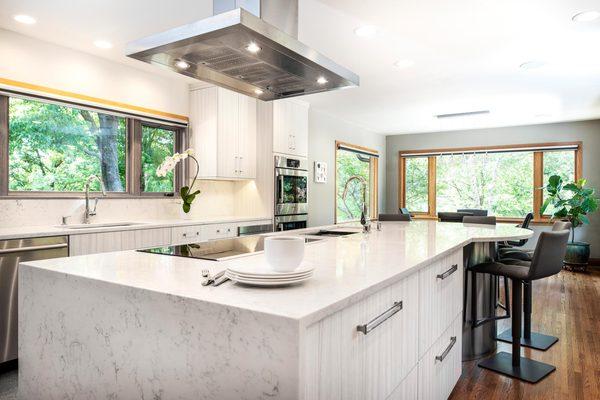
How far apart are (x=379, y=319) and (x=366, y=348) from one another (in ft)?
0.34

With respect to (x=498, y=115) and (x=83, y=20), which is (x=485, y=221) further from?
(x=83, y=20)

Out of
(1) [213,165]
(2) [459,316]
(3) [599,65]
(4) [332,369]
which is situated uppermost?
(3) [599,65]

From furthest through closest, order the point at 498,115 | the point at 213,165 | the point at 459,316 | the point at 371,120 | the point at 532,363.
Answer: the point at 371,120
the point at 498,115
the point at 213,165
the point at 532,363
the point at 459,316

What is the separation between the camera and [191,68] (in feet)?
6.44

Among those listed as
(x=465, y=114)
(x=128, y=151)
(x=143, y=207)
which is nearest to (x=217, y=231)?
(x=143, y=207)

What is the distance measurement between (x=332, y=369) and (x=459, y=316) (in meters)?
1.60

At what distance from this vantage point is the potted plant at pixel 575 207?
6.07 meters

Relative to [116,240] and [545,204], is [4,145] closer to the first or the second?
[116,240]

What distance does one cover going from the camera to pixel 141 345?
1.06m

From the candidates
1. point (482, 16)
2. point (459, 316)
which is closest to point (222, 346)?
point (459, 316)

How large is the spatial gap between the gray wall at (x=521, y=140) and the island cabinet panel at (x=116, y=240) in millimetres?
6023

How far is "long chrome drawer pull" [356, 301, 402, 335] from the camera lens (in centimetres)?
108

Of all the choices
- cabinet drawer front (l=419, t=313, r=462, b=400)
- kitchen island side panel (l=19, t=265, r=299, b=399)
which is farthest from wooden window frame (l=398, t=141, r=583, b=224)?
kitchen island side panel (l=19, t=265, r=299, b=399)

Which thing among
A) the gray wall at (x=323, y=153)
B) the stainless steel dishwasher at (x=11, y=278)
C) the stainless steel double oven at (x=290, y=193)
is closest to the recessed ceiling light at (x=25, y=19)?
the stainless steel dishwasher at (x=11, y=278)
